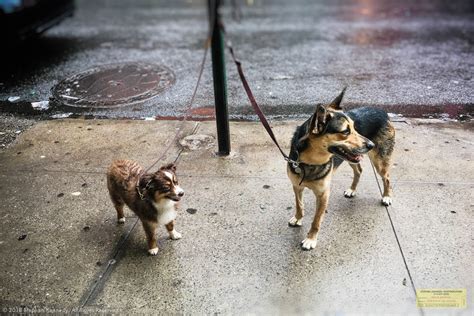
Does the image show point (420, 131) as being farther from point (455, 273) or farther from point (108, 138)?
point (108, 138)

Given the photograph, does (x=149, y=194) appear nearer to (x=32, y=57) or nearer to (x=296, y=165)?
(x=296, y=165)

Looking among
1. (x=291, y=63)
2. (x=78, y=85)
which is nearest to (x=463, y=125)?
(x=291, y=63)

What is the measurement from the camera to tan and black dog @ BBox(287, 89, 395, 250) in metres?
3.03

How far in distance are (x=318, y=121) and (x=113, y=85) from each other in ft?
15.8

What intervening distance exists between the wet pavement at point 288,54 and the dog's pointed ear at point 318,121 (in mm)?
2815

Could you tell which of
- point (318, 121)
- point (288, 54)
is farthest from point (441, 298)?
point (288, 54)

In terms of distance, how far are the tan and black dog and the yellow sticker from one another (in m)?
0.88

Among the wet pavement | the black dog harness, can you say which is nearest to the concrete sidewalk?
the black dog harness

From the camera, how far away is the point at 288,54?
8.10m

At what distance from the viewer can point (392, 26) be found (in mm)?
9570

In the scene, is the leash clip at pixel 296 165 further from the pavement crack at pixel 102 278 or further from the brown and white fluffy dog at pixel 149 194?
the pavement crack at pixel 102 278

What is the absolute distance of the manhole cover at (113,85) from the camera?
6336 mm

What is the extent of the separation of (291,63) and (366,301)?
5.54 m

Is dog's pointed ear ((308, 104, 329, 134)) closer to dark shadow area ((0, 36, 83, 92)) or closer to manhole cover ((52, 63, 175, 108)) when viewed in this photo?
manhole cover ((52, 63, 175, 108))
